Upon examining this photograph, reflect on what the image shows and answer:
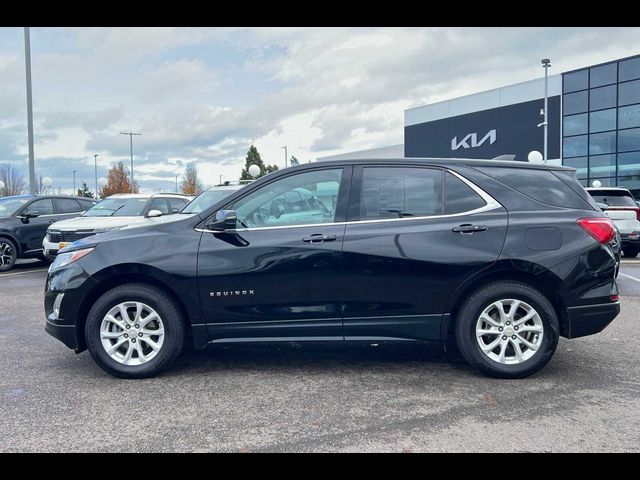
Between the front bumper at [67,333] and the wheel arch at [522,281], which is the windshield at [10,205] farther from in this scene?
the wheel arch at [522,281]

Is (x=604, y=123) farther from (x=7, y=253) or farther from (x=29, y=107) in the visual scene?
(x=7, y=253)

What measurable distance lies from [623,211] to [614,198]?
48cm

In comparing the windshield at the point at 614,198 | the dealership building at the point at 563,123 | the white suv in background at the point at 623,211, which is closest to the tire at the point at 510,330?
the white suv in background at the point at 623,211

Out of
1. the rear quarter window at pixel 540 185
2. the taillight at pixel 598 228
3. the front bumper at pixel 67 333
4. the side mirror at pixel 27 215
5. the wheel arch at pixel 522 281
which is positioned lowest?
the front bumper at pixel 67 333

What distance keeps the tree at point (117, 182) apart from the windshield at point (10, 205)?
4673 cm

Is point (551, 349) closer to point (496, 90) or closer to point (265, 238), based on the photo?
point (265, 238)

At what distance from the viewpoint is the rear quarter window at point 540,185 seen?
14.6 feet

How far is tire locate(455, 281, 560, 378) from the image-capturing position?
14.0 feet

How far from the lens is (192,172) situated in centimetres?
6253

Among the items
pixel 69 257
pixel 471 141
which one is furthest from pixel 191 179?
pixel 69 257

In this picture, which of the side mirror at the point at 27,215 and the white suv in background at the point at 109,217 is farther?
the side mirror at the point at 27,215

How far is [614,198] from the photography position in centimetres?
1259
